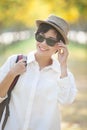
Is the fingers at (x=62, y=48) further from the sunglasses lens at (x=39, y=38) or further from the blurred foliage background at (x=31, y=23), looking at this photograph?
the blurred foliage background at (x=31, y=23)

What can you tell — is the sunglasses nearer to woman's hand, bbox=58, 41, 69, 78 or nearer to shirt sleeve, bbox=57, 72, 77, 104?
woman's hand, bbox=58, 41, 69, 78

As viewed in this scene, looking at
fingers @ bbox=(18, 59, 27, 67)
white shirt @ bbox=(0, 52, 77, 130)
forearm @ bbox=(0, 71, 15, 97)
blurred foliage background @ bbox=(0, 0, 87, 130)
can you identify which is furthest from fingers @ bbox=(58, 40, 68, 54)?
blurred foliage background @ bbox=(0, 0, 87, 130)

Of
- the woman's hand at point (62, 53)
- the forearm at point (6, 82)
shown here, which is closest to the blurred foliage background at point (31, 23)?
the woman's hand at point (62, 53)

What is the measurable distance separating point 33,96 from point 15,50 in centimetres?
897

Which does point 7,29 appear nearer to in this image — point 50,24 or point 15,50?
point 15,50

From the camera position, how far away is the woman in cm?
332

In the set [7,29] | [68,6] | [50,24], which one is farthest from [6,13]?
[50,24]

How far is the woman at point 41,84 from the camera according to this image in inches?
131

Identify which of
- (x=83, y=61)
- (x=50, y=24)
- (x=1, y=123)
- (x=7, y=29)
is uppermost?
(x=50, y=24)

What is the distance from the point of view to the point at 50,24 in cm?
334

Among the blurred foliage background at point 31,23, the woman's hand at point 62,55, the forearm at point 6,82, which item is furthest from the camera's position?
the blurred foliage background at point 31,23

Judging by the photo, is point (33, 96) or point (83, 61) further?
point (83, 61)

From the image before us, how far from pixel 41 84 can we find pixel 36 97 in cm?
10

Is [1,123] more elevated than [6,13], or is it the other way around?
[1,123]
